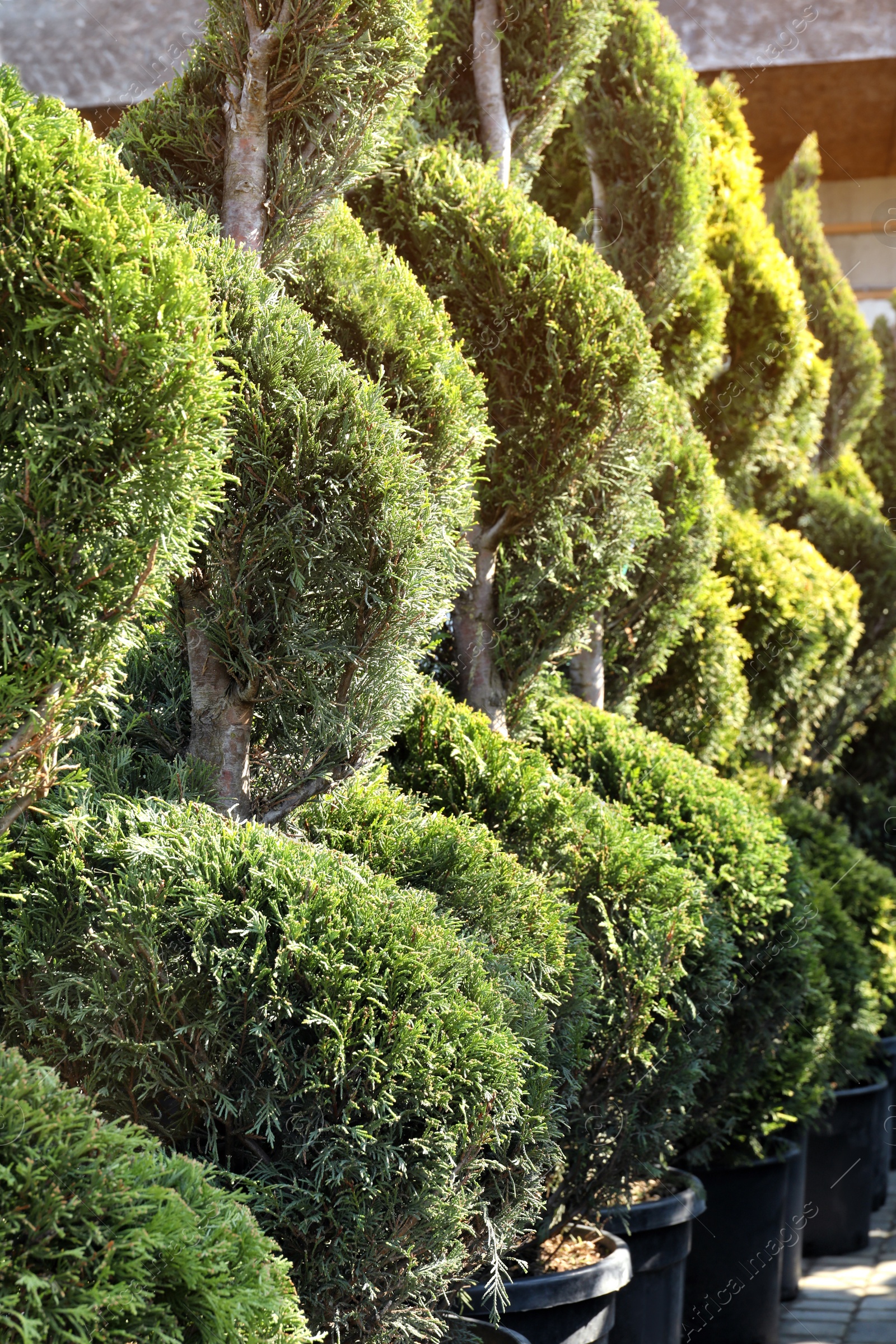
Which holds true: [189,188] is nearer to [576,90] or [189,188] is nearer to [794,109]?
[576,90]

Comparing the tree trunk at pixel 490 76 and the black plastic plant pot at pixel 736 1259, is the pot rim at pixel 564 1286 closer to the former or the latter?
the black plastic plant pot at pixel 736 1259

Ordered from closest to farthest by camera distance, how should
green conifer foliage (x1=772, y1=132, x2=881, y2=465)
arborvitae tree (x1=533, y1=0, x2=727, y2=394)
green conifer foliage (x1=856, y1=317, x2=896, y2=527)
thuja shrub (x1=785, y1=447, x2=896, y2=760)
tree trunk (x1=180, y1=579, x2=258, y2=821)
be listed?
tree trunk (x1=180, y1=579, x2=258, y2=821) < arborvitae tree (x1=533, y1=0, x2=727, y2=394) < thuja shrub (x1=785, y1=447, x2=896, y2=760) < green conifer foliage (x1=772, y1=132, x2=881, y2=465) < green conifer foliage (x1=856, y1=317, x2=896, y2=527)

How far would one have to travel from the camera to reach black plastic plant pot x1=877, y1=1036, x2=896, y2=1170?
23.3 feet

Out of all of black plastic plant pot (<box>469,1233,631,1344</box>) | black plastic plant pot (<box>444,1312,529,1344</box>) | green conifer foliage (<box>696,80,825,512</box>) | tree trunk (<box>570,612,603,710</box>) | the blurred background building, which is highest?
the blurred background building

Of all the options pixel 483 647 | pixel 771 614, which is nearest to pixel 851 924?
pixel 771 614

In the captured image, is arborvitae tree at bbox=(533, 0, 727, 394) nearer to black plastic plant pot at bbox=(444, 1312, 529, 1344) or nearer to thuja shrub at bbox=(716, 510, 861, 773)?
thuja shrub at bbox=(716, 510, 861, 773)

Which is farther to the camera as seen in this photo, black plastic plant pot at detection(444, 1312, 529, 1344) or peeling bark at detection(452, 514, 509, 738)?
peeling bark at detection(452, 514, 509, 738)

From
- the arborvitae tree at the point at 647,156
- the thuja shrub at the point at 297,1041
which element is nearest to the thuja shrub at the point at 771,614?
the arborvitae tree at the point at 647,156

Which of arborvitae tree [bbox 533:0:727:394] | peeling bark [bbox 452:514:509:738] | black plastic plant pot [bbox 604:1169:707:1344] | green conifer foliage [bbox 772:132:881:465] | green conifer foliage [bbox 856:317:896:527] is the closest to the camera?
black plastic plant pot [bbox 604:1169:707:1344]

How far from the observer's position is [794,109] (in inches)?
592

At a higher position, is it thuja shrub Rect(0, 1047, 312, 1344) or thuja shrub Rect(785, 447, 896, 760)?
thuja shrub Rect(785, 447, 896, 760)

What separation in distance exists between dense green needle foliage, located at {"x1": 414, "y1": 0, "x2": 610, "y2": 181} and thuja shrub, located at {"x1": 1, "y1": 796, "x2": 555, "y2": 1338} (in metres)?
3.31

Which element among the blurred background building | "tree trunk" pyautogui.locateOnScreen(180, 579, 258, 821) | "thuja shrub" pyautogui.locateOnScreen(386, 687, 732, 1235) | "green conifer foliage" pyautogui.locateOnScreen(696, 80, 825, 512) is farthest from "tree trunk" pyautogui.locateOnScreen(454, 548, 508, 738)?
the blurred background building

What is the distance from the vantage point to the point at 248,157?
3.01 metres
